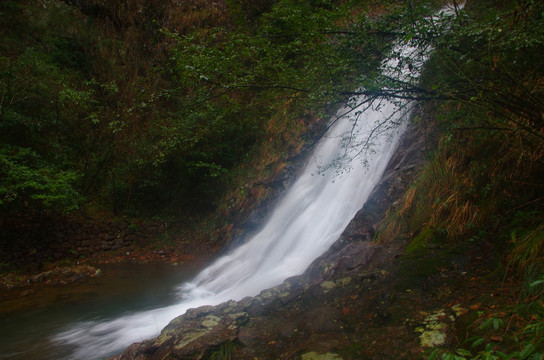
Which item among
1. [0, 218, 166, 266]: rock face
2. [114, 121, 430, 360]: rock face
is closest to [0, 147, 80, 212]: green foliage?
[0, 218, 166, 266]: rock face

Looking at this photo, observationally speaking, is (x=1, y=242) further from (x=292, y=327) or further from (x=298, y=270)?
(x=292, y=327)

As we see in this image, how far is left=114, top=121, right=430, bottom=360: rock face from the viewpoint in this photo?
334 cm

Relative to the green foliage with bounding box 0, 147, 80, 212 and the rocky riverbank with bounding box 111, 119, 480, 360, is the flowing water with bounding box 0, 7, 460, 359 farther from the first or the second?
the green foliage with bounding box 0, 147, 80, 212

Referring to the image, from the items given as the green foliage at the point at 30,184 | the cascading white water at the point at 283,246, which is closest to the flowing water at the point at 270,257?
the cascading white water at the point at 283,246

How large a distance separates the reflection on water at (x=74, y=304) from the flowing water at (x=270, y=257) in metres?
0.05

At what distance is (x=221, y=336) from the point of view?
377 cm

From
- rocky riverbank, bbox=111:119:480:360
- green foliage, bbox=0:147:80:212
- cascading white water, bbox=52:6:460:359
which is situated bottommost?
rocky riverbank, bbox=111:119:480:360

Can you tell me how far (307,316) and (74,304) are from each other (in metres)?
5.96

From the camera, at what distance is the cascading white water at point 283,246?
19.3 feet

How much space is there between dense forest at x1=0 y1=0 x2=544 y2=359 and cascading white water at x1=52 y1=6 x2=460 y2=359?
1319mm

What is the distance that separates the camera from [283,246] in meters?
8.16

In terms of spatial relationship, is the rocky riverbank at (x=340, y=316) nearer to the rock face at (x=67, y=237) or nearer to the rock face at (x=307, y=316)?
the rock face at (x=307, y=316)

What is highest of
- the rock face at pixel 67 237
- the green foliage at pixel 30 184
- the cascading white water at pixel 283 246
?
the green foliage at pixel 30 184

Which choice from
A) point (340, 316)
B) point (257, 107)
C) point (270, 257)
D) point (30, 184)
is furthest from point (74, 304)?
point (257, 107)
